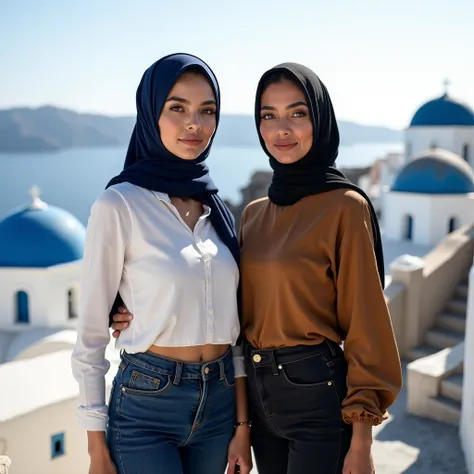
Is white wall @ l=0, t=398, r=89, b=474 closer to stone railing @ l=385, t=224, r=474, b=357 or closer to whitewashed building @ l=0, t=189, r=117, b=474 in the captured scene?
whitewashed building @ l=0, t=189, r=117, b=474

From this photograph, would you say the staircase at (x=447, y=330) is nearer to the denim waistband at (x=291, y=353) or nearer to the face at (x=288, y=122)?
the denim waistband at (x=291, y=353)

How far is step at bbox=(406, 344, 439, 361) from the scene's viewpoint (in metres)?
9.27

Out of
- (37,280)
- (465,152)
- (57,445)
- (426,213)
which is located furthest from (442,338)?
(465,152)

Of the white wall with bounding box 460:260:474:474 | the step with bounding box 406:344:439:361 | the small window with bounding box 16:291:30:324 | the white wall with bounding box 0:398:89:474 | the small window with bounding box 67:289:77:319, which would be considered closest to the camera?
the white wall with bounding box 0:398:89:474

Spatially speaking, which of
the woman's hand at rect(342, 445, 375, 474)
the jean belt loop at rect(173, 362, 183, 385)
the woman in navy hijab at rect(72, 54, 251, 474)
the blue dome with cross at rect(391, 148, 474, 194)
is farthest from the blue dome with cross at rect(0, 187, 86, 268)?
the woman's hand at rect(342, 445, 375, 474)

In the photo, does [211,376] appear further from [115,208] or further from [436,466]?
[436,466]

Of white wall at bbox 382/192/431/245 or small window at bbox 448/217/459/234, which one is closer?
white wall at bbox 382/192/431/245

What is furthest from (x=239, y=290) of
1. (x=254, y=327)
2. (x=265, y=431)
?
(x=265, y=431)

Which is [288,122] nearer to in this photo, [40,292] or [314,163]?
[314,163]

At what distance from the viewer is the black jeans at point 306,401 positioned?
7.09 feet

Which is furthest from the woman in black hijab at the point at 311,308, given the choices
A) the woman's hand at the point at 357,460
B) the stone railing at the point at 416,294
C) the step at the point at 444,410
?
the stone railing at the point at 416,294

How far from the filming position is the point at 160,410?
6.68ft

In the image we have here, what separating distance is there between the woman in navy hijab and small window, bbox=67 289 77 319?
31.2 ft

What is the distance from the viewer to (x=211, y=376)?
2.13m
